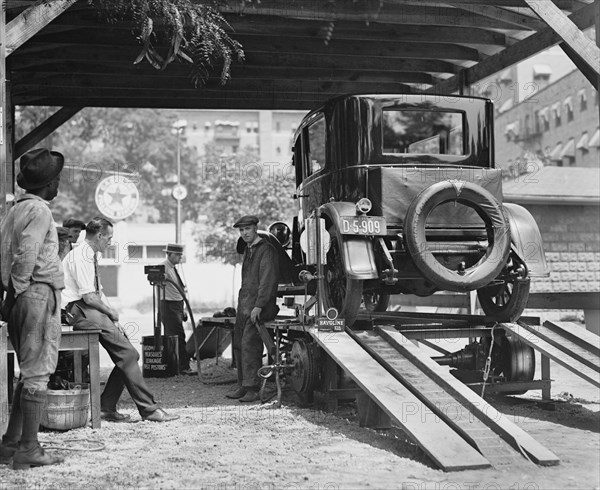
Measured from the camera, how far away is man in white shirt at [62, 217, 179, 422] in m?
7.57

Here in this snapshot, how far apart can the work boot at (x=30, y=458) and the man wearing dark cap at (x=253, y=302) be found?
3.34 meters

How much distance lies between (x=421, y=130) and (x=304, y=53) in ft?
8.90

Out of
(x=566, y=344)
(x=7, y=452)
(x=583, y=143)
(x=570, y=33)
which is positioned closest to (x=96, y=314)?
(x=7, y=452)

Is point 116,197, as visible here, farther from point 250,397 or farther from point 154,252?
point 154,252

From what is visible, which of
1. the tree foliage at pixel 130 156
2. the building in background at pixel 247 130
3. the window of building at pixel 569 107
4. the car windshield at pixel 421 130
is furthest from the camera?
the building in background at pixel 247 130

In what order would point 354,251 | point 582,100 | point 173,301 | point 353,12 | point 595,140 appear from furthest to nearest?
point 582,100 → point 595,140 → point 173,301 → point 353,12 → point 354,251

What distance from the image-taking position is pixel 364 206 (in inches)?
324

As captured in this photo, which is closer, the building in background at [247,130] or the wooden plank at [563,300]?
the wooden plank at [563,300]

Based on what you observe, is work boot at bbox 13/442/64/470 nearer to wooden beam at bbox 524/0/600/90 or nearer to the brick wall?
wooden beam at bbox 524/0/600/90

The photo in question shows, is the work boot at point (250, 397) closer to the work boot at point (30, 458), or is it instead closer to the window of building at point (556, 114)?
the work boot at point (30, 458)

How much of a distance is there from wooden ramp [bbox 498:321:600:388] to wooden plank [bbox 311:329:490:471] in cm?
154

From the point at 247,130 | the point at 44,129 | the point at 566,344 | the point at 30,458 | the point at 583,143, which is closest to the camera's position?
the point at 30,458

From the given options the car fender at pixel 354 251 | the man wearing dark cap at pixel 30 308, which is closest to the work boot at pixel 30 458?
the man wearing dark cap at pixel 30 308

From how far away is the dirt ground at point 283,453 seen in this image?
17.8 feet
